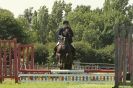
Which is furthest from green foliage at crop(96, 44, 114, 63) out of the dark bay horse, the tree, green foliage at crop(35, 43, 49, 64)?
the dark bay horse

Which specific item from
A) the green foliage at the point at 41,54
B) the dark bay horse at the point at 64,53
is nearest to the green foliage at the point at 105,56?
the green foliage at the point at 41,54

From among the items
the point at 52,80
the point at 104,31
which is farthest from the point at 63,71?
the point at 104,31

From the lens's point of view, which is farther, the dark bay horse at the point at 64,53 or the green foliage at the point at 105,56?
the green foliage at the point at 105,56

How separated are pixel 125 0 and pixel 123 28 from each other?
79.8 meters

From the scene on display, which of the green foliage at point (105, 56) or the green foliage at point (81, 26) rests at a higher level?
the green foliage at point (81, 26)

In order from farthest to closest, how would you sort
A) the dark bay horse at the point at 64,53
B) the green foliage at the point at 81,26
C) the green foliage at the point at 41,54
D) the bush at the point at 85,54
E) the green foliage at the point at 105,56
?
the green foliage at the point at 81,26
the green foliage at the point at 105,56
the bush at the point at 85,54
the green foliage at the point at 41,54
the dark bay horse at the point at 64,53

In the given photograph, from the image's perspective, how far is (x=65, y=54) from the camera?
1089 inches

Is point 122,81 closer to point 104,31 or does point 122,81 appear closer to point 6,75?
point 6,75

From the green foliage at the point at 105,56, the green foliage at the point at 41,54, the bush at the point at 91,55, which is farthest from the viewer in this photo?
the green foliage at the point at 105,56

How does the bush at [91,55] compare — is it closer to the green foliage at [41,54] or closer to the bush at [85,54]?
the bush at [85,54]

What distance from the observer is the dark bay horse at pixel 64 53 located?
2739cm

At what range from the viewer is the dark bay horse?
27391 mm

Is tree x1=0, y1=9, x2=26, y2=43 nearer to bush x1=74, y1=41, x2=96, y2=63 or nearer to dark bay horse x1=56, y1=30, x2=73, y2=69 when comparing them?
bush x1=74, y1=41, x2=96, y2=63

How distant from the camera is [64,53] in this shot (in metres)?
27.6
